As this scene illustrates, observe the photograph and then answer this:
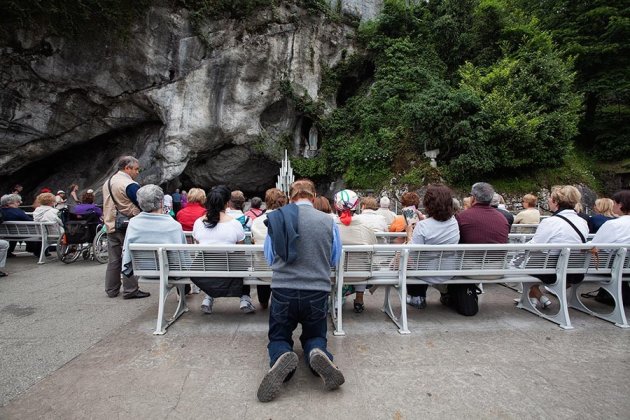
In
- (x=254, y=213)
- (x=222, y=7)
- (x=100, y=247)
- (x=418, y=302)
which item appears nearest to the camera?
(x=418, y=302)

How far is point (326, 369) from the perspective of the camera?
2.09 meters

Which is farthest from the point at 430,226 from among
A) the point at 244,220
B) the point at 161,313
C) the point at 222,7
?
the point at 222,7

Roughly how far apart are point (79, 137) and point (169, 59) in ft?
18.7

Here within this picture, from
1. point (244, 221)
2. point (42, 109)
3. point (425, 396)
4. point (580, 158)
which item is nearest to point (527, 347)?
point (425, 396)

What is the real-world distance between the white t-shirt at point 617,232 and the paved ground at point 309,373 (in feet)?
3.04

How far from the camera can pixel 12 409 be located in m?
2.00

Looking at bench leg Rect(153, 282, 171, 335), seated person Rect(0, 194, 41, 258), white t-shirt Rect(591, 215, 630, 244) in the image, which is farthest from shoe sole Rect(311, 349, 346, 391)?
seated person Rect(0, 194, 41, 258)

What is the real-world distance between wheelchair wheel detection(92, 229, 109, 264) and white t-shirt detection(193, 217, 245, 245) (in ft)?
13.3

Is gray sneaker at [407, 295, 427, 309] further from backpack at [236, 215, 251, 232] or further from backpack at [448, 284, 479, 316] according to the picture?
backpack at [236, 215, 251, 232]

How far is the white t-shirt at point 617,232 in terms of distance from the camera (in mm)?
3492

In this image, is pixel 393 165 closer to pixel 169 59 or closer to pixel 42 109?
pixel 169 59

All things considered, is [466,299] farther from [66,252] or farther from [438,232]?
[66,252]

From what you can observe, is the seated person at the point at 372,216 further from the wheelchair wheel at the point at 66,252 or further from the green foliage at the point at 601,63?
the green foliage at the point at 601,63

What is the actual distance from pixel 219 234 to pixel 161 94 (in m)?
13.5
